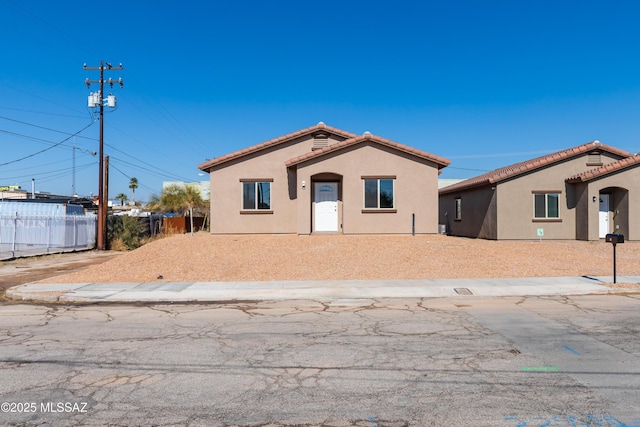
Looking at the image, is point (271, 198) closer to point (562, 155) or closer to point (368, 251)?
point (368, 251)

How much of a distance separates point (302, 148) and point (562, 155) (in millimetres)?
12609

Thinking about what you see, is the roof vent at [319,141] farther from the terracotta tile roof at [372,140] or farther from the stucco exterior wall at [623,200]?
the stucco exterior wall at [623,200]

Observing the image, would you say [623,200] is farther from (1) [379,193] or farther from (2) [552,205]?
(1) [379,193]

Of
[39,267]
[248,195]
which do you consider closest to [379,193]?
[248,195]

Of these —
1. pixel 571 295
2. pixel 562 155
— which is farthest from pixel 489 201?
pixel 571 295

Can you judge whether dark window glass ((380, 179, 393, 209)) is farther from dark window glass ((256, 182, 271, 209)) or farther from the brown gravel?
dark window glass ((256, 182, 271, 209))

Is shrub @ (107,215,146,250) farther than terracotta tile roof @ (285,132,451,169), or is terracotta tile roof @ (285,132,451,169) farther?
shrub @ (107,215,146,250)

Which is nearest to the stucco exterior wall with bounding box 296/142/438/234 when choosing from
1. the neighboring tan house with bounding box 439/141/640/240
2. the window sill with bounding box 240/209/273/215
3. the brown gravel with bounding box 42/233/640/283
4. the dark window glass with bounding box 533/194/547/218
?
the brown gravel with bounding box 42/233/640/283

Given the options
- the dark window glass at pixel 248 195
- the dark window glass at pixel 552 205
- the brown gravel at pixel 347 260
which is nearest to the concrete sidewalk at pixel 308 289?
the brown gravel at pixel 347 260

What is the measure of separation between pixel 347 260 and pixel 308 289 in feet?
13.6

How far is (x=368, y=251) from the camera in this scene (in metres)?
18.1

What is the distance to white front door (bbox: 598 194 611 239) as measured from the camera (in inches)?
944

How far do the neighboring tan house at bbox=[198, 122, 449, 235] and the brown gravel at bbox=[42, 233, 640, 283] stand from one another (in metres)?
1.73

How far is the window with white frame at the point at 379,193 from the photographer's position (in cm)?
2267
